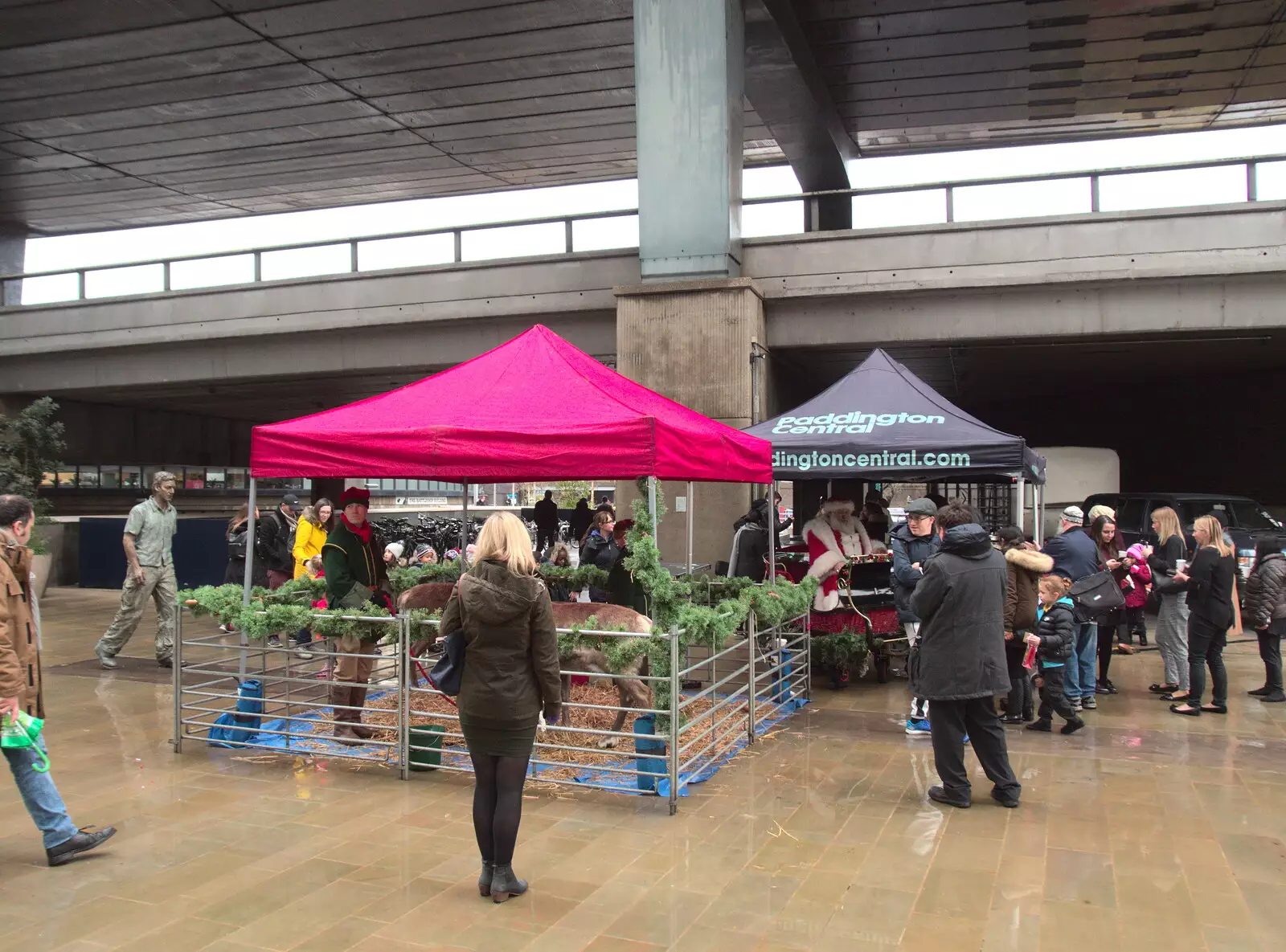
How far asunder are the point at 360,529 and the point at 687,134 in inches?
286

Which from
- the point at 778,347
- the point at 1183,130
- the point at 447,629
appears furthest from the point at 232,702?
the point at 1183,130

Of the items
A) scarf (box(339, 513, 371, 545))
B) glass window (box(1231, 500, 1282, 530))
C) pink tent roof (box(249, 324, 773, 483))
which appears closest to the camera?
pink tent roof (box(249, 324, 773, 483))

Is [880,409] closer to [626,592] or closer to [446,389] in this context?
[626,592]

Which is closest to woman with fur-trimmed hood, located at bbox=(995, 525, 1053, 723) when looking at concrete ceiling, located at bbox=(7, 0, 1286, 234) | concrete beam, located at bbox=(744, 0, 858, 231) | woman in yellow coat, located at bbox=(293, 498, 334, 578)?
woman in yellow coat, located at bbox=(293, 498, 334, 578)

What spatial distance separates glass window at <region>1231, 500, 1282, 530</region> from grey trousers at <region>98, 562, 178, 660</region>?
14.7 meters

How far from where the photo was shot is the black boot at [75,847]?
460 centimetres

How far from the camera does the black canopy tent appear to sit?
829cm

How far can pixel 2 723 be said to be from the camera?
4254 mm

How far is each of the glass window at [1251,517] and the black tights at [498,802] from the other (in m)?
14.1

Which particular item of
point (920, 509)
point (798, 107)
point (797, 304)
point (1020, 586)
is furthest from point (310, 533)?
point (798, 107)

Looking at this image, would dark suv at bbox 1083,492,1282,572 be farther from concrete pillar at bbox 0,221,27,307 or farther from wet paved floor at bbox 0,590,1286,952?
concrete pillar at bbox 0,221,27,307

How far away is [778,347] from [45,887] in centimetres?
1061

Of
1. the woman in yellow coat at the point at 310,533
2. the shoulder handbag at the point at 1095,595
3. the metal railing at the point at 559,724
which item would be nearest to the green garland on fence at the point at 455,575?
the metal railing at the point at 559,724

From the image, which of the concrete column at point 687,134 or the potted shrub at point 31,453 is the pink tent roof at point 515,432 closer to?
the concrete column at point 687,134
